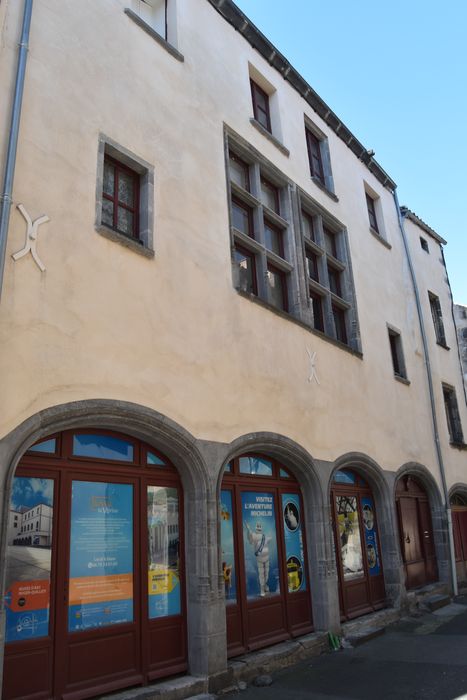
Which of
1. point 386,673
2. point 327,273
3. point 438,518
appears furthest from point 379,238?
point 386,673

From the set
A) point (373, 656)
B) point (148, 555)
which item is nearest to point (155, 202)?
point (148, 555)

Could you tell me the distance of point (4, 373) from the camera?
4.59 meters

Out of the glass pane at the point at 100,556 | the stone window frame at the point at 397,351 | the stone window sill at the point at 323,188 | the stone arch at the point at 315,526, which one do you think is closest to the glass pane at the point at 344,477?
the stone arch at the point at 315,526

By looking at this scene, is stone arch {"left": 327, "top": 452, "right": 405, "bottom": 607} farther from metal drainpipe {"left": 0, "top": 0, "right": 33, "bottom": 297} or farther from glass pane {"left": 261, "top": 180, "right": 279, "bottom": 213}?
metal drainpipe {"left": 0, "top": 0, "right": 33, "bottom": 297}

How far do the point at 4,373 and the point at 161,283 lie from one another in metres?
2.29

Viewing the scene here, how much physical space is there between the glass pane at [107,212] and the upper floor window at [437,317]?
11.0 meters

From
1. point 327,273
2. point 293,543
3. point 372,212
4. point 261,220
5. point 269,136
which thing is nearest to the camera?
point 293,543

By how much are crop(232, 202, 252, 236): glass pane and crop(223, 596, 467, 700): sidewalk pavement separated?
6.02 metres

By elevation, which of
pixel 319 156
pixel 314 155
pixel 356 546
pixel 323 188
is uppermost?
pixel 319 156

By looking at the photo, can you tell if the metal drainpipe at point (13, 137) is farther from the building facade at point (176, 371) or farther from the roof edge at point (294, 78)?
the roof edge at point (294, 78)

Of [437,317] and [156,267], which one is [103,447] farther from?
[437,317]

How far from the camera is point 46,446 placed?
521 cm

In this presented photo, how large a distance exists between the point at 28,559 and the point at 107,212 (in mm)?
3720

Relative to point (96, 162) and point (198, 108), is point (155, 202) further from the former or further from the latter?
point (198, 108)
